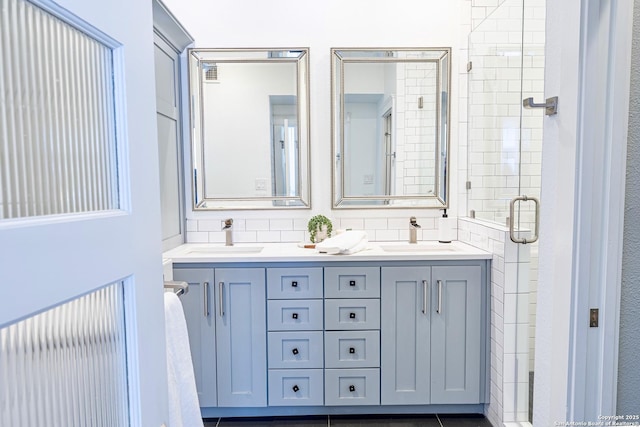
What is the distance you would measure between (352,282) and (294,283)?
319 millimetres

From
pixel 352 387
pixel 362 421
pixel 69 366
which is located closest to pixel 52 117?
pixel 69 366

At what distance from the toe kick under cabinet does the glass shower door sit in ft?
0.82

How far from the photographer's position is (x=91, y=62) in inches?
22.0

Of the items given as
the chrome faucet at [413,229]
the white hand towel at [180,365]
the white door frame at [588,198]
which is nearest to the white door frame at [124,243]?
the white hand towel at [180,365]

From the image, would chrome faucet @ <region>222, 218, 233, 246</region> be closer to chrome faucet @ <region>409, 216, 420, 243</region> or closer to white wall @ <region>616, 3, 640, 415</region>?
chrome faucet @ <region>409, 216, 420, 243</region>

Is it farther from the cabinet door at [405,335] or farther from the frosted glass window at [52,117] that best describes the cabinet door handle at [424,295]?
the frosted glass window at [52,117]

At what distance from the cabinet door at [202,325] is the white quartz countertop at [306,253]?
0.09 m

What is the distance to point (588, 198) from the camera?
3.32ft

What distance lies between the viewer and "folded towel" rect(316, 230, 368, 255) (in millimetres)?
2115

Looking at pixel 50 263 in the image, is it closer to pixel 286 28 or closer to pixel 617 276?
pixel 617 276

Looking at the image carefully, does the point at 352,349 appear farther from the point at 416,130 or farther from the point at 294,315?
the point at 416,130

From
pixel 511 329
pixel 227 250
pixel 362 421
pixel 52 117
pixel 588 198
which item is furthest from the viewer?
pixel 227 250

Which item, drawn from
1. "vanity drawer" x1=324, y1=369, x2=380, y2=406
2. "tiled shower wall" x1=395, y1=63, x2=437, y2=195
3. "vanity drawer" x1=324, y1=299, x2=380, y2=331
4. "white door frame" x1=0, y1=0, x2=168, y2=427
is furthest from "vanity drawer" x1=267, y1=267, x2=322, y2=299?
"white door frame" x1=0, y1=0, x2=168, y2=427

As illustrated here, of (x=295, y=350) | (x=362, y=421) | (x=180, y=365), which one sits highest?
(x=180, y=365)
